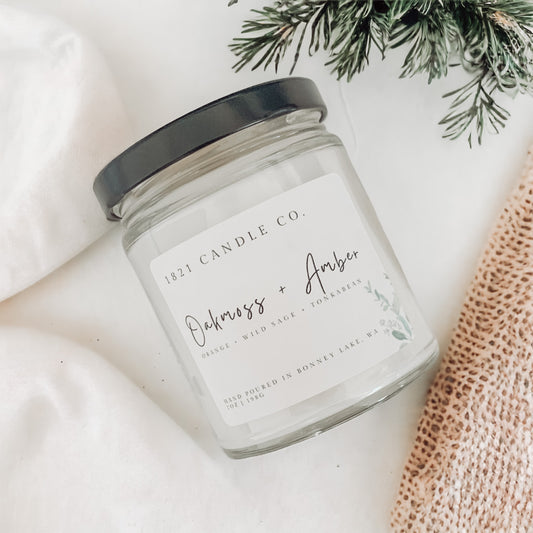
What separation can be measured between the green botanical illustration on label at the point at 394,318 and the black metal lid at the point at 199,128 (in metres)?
0.15

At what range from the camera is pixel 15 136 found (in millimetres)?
619

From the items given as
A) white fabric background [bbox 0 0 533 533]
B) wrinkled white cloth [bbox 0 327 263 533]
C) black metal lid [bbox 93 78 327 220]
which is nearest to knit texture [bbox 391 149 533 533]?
white fabric background [bbox 0 0 533 533]

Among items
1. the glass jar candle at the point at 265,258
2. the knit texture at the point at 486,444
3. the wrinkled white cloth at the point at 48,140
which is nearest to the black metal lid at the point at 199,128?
the glass jar candle at the point at 265,258

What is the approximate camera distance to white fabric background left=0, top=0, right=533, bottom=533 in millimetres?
589

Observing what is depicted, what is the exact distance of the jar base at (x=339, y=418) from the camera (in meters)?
0.52

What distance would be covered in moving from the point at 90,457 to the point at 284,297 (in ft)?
0.83

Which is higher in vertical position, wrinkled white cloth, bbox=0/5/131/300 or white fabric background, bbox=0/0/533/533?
wrinkled white cloth, bbox=0/5/131/300

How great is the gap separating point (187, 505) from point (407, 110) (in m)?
0.42

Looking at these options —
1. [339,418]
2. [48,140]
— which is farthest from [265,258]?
[48,140]

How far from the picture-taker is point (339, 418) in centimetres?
52

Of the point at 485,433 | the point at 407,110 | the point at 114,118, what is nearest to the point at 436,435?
the point at 485,433

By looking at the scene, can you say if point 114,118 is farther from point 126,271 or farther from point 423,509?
point 423,509

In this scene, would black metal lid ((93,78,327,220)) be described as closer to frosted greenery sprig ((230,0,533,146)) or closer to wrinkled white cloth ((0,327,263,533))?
frosted greenery sprig ((230,0,533,146))

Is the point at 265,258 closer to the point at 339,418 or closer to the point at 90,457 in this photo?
the point at 339,418
